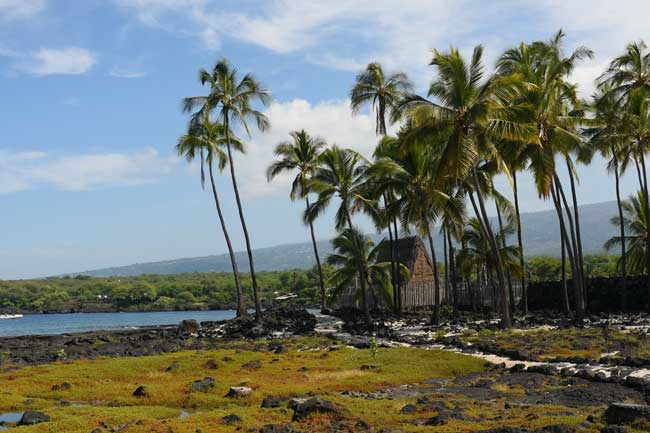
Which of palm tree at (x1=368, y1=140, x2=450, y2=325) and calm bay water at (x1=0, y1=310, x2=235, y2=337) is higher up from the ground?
palm tree at (x1=368, y1=140, x2=450, y2=325)

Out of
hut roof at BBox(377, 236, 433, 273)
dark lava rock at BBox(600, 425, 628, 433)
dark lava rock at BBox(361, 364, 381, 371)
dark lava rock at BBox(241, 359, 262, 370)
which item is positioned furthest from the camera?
hut roof at BBox(377, 236, 433, 273)

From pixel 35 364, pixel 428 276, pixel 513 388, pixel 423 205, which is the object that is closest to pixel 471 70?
pixel 423 205

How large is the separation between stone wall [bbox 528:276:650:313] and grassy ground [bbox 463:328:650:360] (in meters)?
11.7

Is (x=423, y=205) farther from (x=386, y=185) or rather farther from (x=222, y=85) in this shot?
(x=222, y=85)

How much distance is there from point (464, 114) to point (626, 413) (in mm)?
18172

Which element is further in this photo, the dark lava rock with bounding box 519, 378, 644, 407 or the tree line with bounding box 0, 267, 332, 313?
the tree line with bounding box 0, 267, 332, 313

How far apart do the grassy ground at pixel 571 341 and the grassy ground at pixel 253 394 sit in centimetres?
290

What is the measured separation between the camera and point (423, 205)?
33.0 metres

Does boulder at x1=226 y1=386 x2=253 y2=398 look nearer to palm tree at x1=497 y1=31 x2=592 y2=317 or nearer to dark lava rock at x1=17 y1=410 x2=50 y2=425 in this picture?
dark lava rock at x1=17 y1=410 x2=50 y2=425

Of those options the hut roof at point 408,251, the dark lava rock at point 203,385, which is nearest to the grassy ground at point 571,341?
the dark lava rock at point 203,385

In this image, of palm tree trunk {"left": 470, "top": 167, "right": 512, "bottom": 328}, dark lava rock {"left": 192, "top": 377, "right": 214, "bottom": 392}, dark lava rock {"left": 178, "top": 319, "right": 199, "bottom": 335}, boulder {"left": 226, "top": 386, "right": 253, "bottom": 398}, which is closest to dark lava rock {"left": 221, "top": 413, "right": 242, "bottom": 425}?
boulder {"left": 226, "top": 386, "right": 253, "bottom": 398}

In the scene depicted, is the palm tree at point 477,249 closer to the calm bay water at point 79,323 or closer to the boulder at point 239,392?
the boulder at point 239,392

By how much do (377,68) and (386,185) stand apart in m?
10.6

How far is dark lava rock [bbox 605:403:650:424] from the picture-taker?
410 inches
